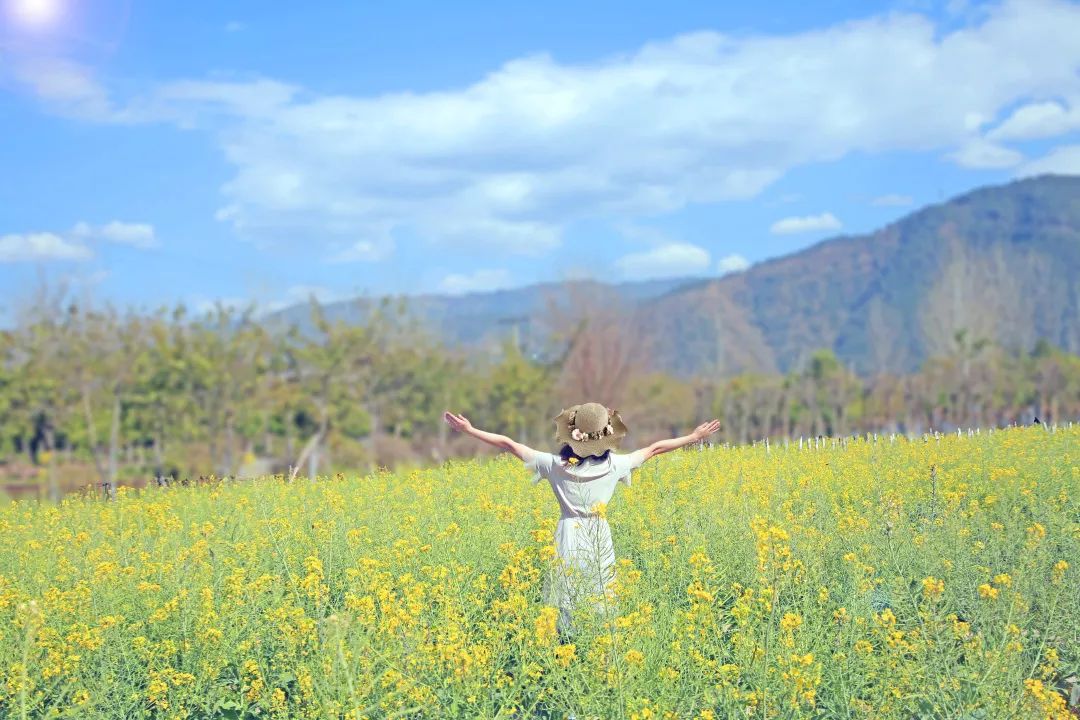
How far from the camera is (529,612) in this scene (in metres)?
5.39

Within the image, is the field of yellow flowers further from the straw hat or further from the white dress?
the straw hat

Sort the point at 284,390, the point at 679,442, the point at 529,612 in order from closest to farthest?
the point at 529,612 → the point at 679,442 → the point at 284,390

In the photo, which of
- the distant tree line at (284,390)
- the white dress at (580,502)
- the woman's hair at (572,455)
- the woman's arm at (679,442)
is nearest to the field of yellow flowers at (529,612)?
the white dress at (580,502)

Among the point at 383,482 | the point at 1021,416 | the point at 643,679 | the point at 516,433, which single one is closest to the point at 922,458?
the point at 383,482

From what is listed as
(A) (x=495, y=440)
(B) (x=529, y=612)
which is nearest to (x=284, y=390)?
(A) (x=495, y=440)

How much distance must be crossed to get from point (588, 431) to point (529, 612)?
3.93 ft

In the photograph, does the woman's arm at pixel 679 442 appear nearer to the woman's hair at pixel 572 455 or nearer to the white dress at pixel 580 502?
the white dress at pixel 580 502

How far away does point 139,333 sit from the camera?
116ft

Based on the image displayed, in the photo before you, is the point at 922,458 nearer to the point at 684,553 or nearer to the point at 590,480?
the point at 684,553

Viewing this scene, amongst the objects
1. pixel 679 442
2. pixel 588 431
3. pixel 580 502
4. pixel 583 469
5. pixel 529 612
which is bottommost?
pixel 529 612

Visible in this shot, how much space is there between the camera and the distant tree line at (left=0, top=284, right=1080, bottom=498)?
34.5 meters

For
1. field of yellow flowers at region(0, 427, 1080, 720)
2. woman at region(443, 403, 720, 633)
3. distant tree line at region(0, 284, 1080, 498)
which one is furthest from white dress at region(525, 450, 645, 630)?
distant tree line at region(0, 284, 1080, 498)

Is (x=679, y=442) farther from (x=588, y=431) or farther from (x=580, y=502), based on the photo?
(x=580, y=502)

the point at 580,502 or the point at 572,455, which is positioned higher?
the point at 572,455
